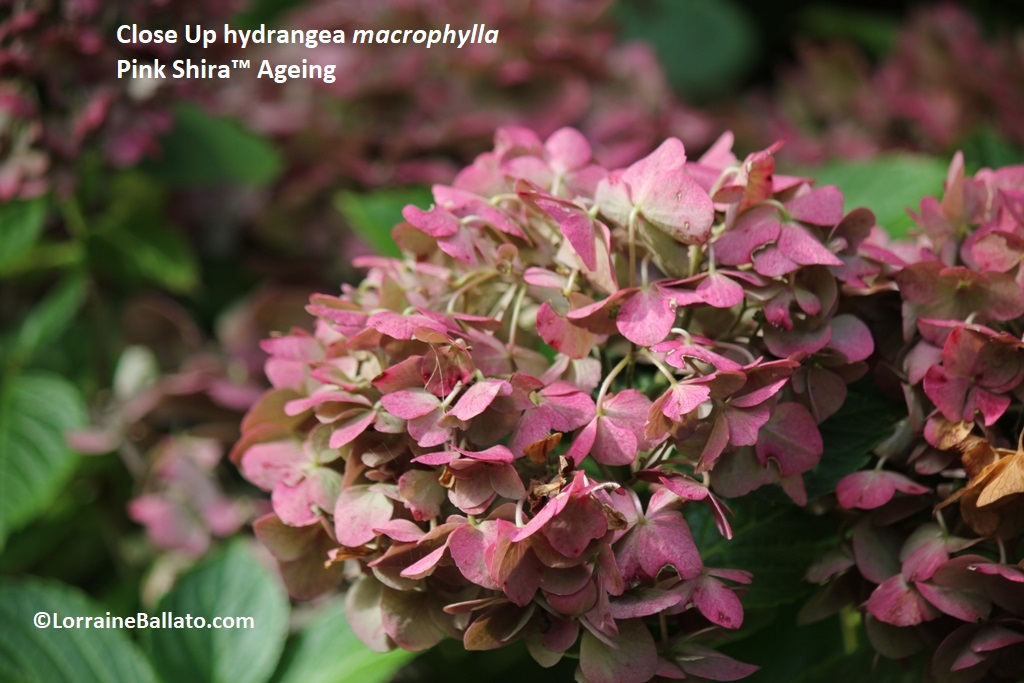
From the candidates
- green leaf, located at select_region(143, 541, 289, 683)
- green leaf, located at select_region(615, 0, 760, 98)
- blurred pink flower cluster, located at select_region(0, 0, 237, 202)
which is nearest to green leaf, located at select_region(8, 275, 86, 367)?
blurred pink flower cluster, located at select_region(0, 0, 237, 202)

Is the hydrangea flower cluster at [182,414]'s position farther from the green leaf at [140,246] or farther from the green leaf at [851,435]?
the green leaf at [851,435]

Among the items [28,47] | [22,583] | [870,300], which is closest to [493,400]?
[870,300]

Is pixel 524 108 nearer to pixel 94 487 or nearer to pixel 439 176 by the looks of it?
pixel 439 176

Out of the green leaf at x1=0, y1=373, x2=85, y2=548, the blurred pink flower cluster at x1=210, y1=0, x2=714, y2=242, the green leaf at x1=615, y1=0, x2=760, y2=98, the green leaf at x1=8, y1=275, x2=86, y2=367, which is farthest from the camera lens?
the green leaf at x1=615, y1=0, x2=760, y2=98

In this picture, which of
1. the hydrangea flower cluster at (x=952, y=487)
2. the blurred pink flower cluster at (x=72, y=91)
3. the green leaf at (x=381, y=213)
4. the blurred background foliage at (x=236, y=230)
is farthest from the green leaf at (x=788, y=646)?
the blurred pink flower cluster at (x=72, y=91)

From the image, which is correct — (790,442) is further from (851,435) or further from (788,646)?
(788,646)

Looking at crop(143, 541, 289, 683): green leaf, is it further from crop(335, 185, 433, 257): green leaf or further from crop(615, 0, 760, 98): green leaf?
crop(615, 0, 760, 98): green leaf
